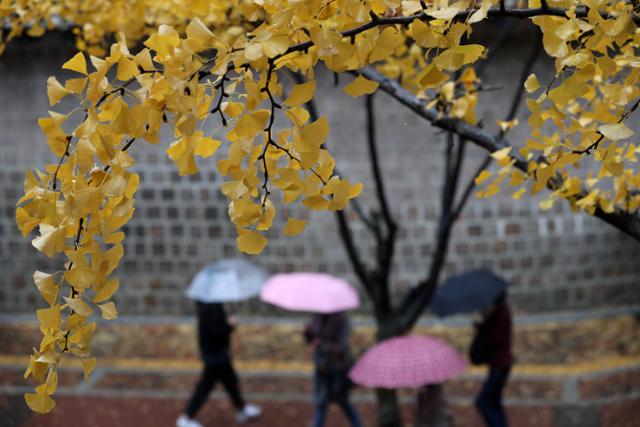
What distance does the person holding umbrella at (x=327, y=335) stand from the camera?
6.11m

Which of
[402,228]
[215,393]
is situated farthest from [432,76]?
[402,228]

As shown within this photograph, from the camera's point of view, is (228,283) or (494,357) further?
(228,283)

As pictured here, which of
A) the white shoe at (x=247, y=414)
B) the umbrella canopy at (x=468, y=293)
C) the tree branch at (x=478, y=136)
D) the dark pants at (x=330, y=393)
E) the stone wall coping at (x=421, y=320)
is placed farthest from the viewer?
the stone wall coping at (x=421, y=320)

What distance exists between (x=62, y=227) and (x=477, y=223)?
733 cm

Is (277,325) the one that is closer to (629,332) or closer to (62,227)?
(629,332)

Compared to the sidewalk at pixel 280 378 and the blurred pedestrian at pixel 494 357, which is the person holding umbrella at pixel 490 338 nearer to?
the blurred pedestrian at pixel 494 357

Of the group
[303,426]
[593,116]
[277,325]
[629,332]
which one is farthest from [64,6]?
[629,332]

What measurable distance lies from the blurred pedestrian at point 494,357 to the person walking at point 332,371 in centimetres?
91

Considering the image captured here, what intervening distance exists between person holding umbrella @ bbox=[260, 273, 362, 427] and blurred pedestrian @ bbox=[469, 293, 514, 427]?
92 cm

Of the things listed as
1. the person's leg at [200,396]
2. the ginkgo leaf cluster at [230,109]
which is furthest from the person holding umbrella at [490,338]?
the ginkgo leaf cluster at [230,109]

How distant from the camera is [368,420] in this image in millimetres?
6805

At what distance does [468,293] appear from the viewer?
5.99 metres

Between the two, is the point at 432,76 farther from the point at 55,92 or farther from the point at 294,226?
the point at 55,92

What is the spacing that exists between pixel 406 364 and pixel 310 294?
120 centimetres
